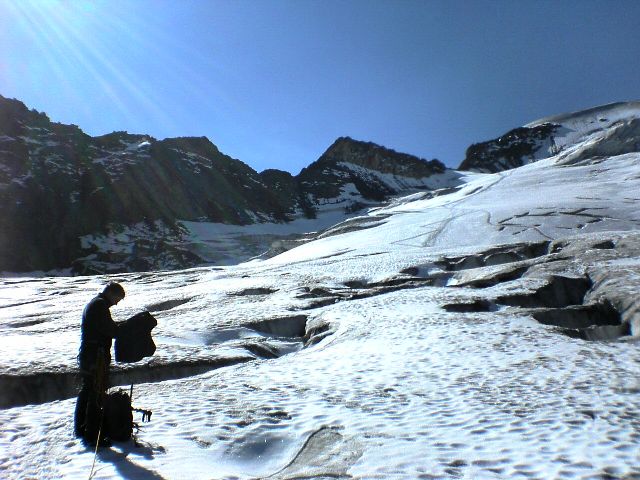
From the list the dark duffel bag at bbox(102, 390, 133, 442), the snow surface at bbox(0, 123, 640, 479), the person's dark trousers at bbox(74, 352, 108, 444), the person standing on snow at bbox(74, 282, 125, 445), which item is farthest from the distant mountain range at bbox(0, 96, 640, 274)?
the dark duffel bag at bbox(102, 390, 133, 442)

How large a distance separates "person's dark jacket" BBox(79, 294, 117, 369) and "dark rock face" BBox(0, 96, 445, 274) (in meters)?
95.1

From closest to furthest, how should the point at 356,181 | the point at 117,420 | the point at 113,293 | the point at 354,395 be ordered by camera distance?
the point at 117,420, the point at 113,293, the point at 354,395, the point at 356,181

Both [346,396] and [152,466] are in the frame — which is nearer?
[152,466]

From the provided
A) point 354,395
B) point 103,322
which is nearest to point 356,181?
point 354,395

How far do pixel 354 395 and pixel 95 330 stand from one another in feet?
14.3

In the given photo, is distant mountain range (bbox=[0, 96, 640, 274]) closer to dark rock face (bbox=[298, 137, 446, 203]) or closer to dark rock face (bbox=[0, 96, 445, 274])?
dark rock face (bbox=[0, 96, 445, 274])

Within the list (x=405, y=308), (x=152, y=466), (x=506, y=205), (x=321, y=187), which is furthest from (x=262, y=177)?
(x=152, y=466)

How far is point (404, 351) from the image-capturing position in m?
11.7

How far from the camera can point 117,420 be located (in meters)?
6.19

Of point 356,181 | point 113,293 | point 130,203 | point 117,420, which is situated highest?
point 356,181

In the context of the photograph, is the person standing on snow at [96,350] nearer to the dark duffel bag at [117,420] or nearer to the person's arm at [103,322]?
the person's arm at [103,322]

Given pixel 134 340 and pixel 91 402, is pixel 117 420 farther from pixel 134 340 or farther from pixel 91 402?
pixel 134 340

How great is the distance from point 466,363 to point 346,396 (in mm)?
3218

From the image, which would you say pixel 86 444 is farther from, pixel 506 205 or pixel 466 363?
pixel 506 205
